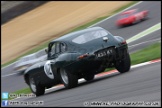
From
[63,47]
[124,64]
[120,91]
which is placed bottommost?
[124,64]

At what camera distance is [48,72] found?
1223 centimetres

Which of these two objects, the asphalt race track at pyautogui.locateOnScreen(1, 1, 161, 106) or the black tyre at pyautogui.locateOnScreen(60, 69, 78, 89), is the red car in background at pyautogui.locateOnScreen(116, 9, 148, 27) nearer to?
the asphalt race track at pyautogui.locateOnScreen(1, 1, 161, 106)

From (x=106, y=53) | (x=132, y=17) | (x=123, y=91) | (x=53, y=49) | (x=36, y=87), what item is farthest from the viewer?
(x=132, y=17)

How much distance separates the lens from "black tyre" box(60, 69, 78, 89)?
11492 millimetres

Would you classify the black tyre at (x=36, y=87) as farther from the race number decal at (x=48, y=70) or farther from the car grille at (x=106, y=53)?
the car grille at (x=106, y=53)

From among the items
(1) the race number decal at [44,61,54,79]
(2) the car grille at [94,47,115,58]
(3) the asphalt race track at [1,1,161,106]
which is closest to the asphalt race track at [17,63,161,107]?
(3) the asphalt race track at [1,1,161,106]

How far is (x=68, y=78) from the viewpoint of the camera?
11.5 meters

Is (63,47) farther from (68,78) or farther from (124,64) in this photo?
(124,64)

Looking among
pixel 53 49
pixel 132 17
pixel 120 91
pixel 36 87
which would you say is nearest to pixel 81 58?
pixel 53 49

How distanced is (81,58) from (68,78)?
0.61 m

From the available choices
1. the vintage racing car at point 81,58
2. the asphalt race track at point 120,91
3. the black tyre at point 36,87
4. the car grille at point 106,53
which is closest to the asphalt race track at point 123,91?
the asphalt race track at point 120,91

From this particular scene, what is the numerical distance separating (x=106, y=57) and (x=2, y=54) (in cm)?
1794

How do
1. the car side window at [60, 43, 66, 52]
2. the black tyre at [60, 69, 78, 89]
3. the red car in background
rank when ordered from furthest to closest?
the red car in background → the car side window at [60, 43, 66, 52] → the black tyre at [60, 69, 78, 89]

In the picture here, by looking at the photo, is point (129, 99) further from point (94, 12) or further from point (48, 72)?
point (94, 12)
